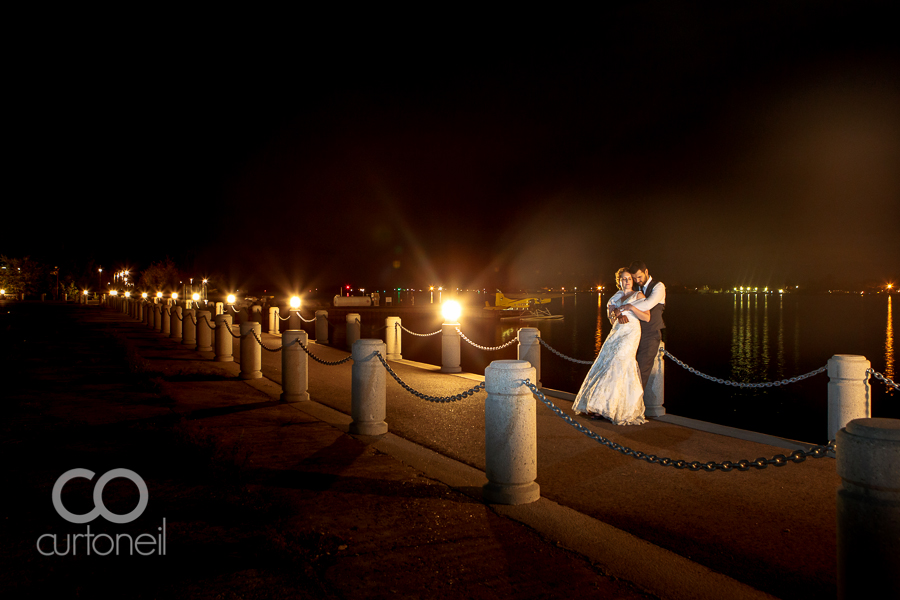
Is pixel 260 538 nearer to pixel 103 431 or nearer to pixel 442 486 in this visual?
pixel 442 486

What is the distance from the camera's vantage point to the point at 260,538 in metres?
4.38

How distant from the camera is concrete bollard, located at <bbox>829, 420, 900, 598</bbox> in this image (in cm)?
290

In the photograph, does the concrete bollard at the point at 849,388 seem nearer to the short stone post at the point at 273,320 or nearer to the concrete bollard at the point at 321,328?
the concrete bollard at the point at 321,328

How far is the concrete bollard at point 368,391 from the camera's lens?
312 inches

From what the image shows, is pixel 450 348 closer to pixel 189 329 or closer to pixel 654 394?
pixel 654 394

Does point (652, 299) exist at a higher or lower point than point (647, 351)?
higher

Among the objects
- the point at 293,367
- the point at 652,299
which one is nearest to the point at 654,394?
the point at 652,299

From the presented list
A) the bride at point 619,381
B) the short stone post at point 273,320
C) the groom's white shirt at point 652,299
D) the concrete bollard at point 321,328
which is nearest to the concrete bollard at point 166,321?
the short stone post at point 273,320

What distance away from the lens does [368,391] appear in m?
7.98

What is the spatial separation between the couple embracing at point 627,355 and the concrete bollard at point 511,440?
3.44 meters

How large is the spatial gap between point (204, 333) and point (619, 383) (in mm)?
14510

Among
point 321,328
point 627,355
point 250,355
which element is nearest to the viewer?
point 627,355

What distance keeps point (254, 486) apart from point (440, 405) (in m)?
4.84

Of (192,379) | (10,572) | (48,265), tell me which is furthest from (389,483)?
(48,265)
